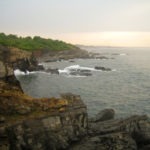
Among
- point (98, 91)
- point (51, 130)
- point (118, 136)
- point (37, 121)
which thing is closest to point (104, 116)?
point (118, 136)

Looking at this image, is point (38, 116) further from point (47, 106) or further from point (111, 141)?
point (111, 141)

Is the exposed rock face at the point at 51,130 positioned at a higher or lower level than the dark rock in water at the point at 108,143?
higher

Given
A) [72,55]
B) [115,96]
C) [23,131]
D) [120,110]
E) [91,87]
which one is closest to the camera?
[23,131]

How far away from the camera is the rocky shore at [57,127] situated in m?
24.7

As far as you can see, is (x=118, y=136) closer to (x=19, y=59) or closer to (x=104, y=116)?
(x=104, y=116)

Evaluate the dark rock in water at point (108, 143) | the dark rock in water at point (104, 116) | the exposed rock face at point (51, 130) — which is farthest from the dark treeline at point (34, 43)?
the dark rock in water at point (108, 143)

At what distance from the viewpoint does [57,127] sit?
26234 millimetres

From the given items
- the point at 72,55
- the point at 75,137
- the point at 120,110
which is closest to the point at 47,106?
the point at 75,137

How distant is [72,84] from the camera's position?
237 feet

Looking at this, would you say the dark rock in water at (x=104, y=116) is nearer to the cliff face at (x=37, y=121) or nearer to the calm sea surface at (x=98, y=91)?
the calm sea surface at (x=98, y=91)

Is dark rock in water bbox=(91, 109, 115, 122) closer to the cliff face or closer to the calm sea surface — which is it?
the calm sea surface

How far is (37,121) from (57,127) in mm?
1830

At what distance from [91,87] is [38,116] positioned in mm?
42835

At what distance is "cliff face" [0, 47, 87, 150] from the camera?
24.5 meters
